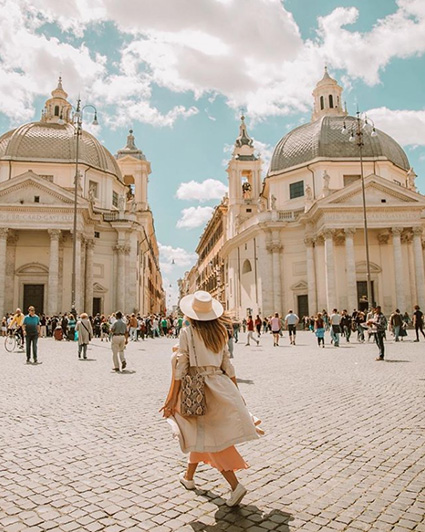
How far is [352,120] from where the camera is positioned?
46.1 metres

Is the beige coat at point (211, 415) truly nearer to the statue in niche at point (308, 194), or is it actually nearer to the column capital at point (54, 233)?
the column capital at point (54, 233)

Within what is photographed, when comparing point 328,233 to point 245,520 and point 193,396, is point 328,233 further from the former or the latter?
point 245,520

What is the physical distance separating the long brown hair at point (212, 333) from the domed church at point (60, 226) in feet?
103

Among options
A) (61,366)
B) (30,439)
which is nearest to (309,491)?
(30,439)

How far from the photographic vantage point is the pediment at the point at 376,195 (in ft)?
123

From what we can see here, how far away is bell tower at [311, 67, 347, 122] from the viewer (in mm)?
51856

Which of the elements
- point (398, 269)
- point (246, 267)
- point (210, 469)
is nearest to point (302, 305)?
point (246, 267)

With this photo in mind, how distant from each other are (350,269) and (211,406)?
3473cm

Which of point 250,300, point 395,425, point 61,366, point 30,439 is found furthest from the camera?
point 250,300

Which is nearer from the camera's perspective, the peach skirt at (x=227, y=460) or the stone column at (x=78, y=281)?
the peach skirt at (x=227, y=460)

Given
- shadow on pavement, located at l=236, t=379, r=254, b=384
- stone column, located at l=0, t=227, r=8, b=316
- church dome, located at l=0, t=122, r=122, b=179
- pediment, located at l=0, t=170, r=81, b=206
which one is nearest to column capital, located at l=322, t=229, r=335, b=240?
pediment, located at l=0, t=170, r=81, b=206

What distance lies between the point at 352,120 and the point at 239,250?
17957 mm

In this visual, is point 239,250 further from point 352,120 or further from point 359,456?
point 359,456

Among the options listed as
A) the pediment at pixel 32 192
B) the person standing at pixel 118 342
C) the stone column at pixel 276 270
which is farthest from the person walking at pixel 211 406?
the stone column at pixel 276 270
